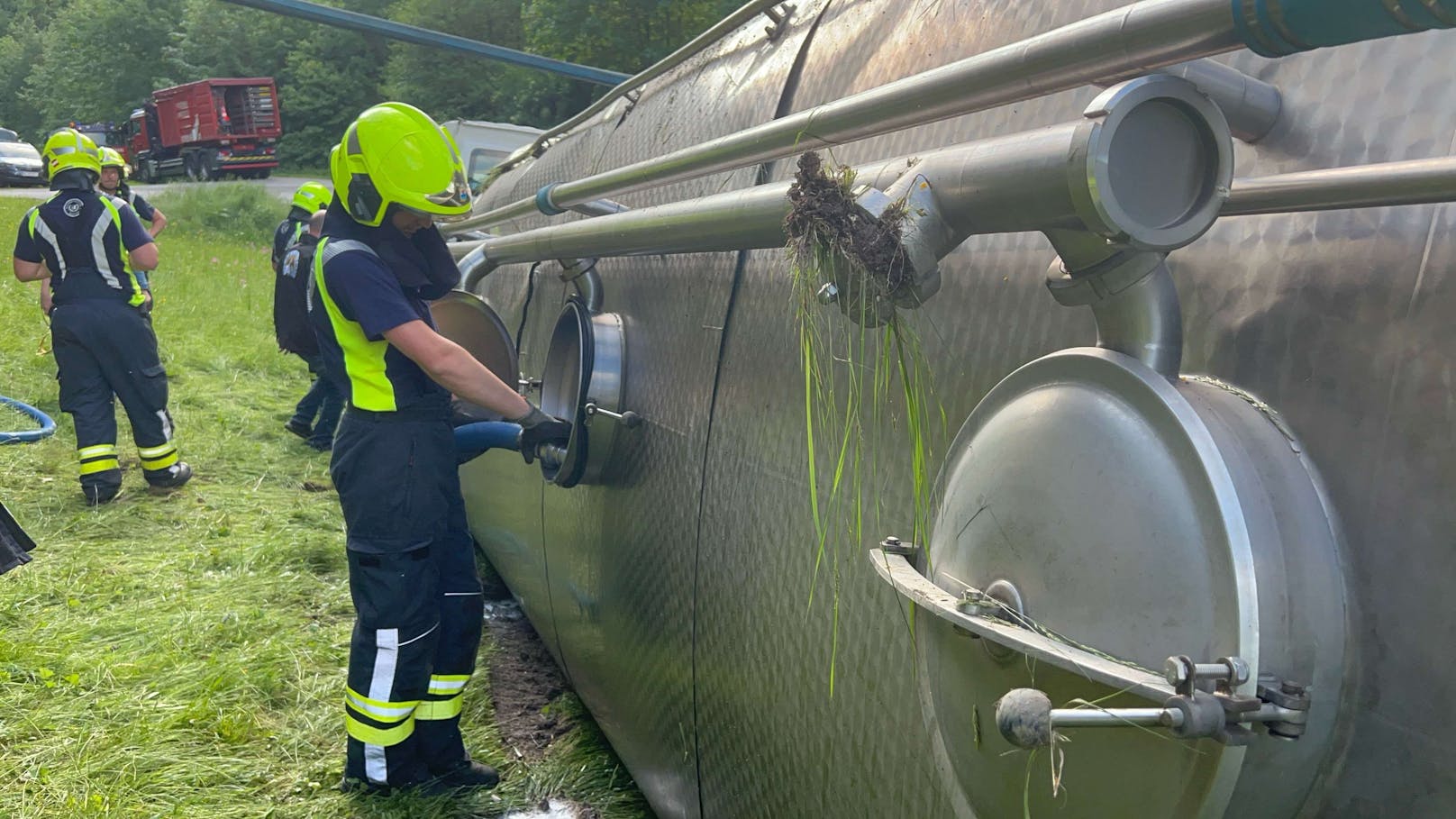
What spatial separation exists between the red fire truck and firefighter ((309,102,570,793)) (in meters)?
37.5

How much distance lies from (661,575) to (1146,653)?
1886 mm

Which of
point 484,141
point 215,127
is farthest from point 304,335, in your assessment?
point 215,127

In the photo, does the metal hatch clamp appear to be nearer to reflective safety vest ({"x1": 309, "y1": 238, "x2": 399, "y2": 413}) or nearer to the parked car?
reflective safety vest ({"x1": 309, "y1": 238, "x2": 399, "y2": 413})

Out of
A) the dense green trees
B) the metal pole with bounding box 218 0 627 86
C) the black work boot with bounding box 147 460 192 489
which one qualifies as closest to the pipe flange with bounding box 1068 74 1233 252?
the metal pole with bounding box 218 0 627 86

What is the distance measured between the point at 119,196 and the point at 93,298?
223 cm

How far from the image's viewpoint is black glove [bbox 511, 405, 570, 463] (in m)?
3.45

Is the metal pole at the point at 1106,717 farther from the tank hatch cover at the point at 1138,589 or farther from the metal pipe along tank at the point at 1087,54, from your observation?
the metal pipe along tank at the point at 1087,54

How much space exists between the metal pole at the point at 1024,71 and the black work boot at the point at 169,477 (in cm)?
625

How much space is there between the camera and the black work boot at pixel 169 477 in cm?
717

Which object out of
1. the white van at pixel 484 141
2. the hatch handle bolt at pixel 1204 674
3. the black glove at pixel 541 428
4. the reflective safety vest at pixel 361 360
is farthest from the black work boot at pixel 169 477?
the white van at pixel 484 141

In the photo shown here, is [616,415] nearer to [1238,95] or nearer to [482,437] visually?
[482,437]

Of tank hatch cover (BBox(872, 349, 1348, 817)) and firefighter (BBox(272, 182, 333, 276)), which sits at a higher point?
firefighter (BBox(272, 182, 333, 276))

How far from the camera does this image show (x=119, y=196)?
8539mm

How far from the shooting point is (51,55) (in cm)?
5372
